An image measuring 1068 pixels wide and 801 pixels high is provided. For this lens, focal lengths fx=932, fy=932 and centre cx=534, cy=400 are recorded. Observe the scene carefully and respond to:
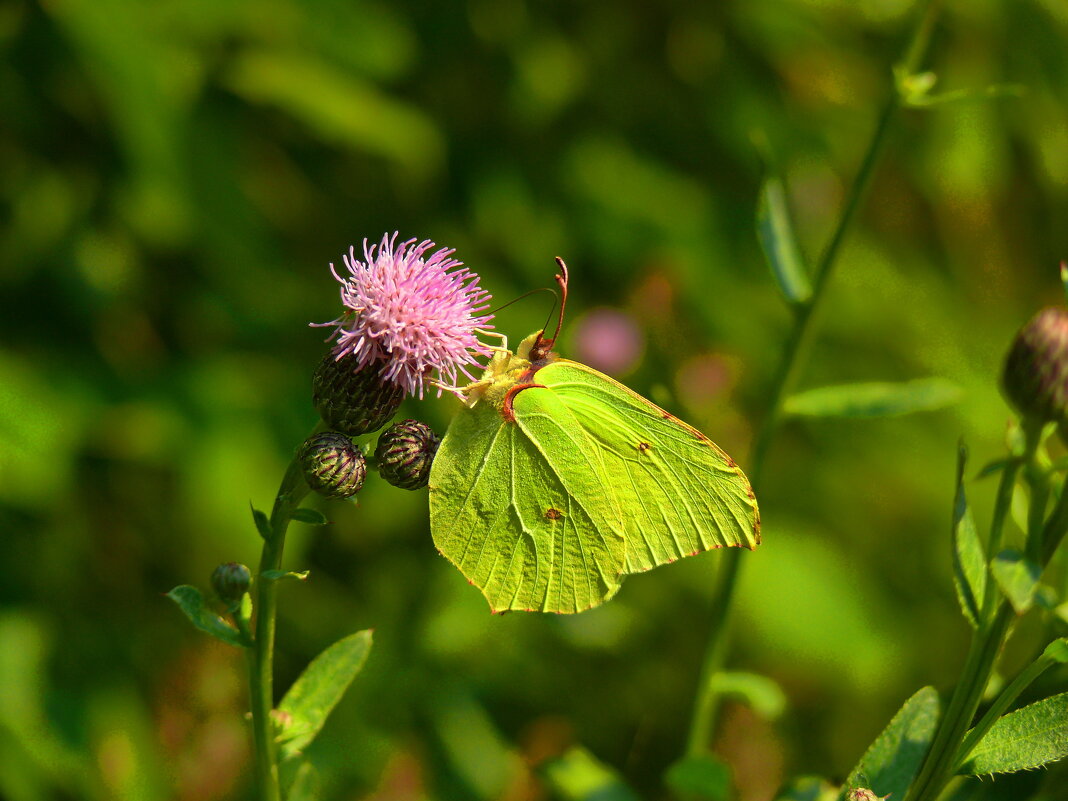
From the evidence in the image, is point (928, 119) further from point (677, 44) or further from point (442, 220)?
point (442, 220)

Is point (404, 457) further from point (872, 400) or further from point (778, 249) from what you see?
point (872, 400)

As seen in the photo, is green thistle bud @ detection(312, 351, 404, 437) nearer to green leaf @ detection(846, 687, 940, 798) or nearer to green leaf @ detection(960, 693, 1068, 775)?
green leaf @ detection(846, 687, 940, 798)

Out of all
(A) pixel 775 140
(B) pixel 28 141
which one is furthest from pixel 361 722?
(A) pixel 775 140

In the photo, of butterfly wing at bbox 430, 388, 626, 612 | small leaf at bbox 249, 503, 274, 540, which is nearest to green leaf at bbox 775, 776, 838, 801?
butterfly wing at bbox 430, 388, 626, 612

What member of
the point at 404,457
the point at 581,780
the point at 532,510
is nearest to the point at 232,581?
the point at 404,457

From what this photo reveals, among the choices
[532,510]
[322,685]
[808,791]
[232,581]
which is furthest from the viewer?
[532,510]
